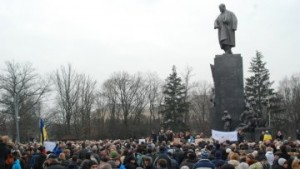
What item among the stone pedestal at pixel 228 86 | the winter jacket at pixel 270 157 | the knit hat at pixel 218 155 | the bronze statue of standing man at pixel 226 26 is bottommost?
the winter jacket at pixel 270 157

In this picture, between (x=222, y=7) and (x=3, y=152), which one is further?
(x=222, y=7)

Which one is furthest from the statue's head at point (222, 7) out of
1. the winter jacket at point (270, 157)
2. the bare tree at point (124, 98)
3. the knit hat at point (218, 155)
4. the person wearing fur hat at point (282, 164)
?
the bare tree at point (124, 98)

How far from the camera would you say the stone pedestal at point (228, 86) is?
28.8 m

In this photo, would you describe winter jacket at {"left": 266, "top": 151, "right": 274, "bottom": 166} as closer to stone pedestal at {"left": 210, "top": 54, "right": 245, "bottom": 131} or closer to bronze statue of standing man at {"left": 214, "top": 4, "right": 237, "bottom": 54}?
stone pedestal at {"left": 210, "top": 54, "right": 245, "bottom": 131}

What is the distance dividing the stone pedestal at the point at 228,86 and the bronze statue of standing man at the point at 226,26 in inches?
38.0

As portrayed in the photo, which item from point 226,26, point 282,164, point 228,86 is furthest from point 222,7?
point 282,164

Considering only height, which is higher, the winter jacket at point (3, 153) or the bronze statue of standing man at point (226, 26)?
the bronze statue of standing man at point (226, 26)

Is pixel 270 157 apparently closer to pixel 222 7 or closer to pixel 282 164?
pixel 282 164

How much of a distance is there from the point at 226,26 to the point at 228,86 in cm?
359

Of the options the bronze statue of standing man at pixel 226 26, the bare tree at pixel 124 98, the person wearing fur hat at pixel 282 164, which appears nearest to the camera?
the person wearing fur hat at pixel 282 164

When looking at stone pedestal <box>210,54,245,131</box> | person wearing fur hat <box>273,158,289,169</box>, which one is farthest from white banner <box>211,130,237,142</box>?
person wearing fur hat <box>273,158,289,169</box>

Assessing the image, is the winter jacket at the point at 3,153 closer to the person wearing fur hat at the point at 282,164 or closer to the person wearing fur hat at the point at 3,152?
the person wearing fur hat at the point at 3,152

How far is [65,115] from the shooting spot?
6931 cm

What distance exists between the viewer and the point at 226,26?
96.9 ft
